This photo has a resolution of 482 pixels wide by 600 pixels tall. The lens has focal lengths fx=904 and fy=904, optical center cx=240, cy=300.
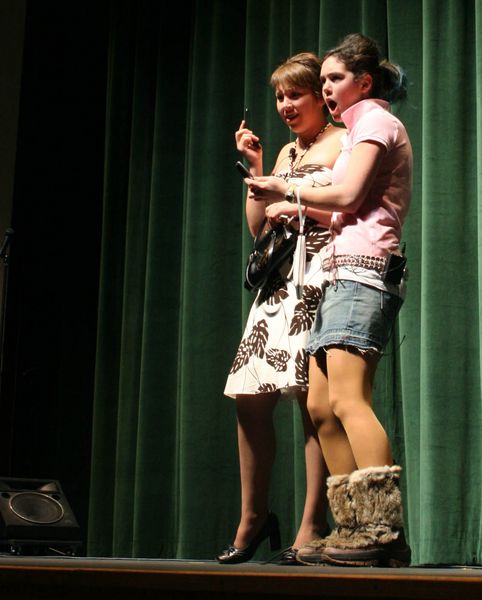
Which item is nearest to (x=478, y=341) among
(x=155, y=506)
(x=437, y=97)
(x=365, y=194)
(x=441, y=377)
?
(x=441, y=377)

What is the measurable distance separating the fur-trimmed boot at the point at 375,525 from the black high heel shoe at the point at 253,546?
0.39 m

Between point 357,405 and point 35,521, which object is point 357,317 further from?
point 35,521

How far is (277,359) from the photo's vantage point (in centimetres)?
207

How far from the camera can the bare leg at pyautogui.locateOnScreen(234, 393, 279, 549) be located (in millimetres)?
2084

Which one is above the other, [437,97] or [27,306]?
[437,97]

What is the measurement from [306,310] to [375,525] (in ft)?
1.93

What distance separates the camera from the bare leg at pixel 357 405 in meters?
1.68

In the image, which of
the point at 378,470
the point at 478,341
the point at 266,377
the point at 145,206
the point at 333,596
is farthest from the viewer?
the point at 145,206

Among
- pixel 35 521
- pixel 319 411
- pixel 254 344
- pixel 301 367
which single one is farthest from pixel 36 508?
pixel 319 411

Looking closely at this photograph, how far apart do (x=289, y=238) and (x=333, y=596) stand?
970mm

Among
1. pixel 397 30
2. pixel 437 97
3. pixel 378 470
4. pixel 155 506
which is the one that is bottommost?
pixel 155 506

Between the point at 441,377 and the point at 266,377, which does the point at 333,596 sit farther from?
the point at 441,377

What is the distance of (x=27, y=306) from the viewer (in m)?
3.72

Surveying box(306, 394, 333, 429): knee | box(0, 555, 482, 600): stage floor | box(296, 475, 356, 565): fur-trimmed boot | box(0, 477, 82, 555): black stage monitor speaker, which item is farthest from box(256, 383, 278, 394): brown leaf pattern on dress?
box(0, 477, 82, 555): black stage monitor speaker
